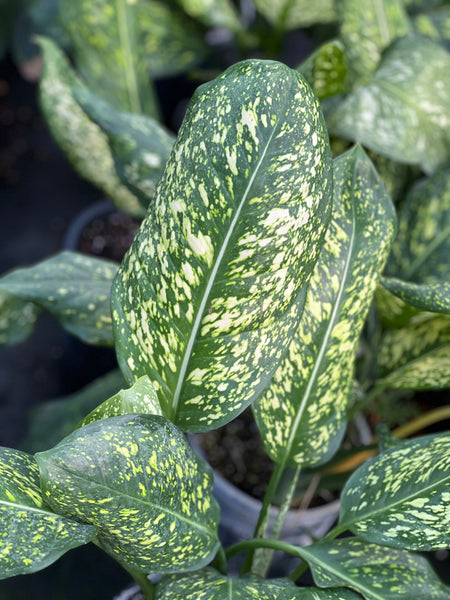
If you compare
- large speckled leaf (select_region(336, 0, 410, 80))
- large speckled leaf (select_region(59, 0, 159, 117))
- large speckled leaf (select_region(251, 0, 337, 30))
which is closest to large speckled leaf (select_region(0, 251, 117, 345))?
large speckled leaf (select_region(59, 0, 159, 117))

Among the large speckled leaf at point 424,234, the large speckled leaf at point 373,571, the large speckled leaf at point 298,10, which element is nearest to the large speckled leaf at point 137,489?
the large speckled leaf at point 373,571

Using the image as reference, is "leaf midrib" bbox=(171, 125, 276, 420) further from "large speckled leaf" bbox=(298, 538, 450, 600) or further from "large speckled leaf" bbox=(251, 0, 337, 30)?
"large speckled leaf" bbox=(251, 0, 337, 30)

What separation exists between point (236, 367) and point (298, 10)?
807 millimetres

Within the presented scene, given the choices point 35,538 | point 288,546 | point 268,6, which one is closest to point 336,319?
point 288,546

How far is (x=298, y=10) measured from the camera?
1092 millimetres

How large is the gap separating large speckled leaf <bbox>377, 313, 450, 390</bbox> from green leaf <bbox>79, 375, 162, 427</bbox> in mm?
338

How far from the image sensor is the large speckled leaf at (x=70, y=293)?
72 centimetres

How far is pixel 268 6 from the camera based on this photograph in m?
1.09

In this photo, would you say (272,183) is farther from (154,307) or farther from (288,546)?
(288,546)

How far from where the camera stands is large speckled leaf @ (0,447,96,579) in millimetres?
435

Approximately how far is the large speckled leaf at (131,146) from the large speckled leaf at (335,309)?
24 centimetres

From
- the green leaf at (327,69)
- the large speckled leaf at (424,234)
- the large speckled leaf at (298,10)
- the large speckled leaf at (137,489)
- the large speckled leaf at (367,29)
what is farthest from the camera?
the large speckled leaf at (298,10)

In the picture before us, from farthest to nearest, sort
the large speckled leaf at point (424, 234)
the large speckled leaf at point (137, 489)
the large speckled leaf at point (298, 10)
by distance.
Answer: the large speckled leaf at point (298, 10)
the large speckled leaf at point (424, 234)
the large speckled leaf at point (137, 489)

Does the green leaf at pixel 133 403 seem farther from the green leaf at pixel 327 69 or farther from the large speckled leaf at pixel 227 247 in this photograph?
the green leaf at pixel 327 69
